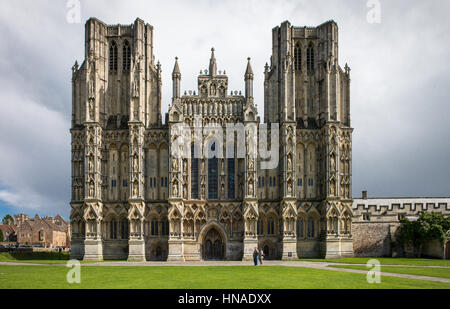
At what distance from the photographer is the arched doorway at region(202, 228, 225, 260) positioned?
200 feet

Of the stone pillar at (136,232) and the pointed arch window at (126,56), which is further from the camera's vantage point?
the pointed arch window at (126,56)

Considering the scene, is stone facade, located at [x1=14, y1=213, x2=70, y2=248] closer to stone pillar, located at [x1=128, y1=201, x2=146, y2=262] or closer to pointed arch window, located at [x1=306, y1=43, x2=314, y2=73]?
stone pillar, located at [x1=128, y1=201, x2=146, y2=262]

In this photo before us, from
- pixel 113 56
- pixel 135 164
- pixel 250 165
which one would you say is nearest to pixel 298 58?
pixel 250 165

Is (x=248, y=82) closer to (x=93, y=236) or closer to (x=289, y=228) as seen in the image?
(x=289, y=228)

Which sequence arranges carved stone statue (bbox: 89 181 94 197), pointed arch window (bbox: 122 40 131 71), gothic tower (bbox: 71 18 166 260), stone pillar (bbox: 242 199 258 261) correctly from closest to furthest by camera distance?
stone pillar (bbox: 242 199 258 261), gothic tower (bbox: 71 18 166 260), carved stone statue (bbox: 89 181 94 197), pointed arch window (bbox: 122 40 131 71)

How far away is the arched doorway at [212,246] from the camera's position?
60812 millimetres

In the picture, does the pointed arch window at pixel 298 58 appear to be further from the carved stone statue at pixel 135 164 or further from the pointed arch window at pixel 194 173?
the carved stone statue at pixel 135 164

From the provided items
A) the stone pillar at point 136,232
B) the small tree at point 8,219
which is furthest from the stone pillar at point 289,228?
the small tree at point 8,219

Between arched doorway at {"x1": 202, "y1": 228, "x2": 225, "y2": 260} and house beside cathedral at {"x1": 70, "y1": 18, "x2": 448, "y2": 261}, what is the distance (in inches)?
4.8

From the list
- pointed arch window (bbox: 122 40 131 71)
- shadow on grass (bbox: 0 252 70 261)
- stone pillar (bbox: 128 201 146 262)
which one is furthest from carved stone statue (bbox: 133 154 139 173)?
shadow on grass (bbox: 0 252 70 261)

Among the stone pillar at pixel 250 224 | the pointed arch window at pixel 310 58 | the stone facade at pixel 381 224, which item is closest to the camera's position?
the stone pillar at pixel 250 224

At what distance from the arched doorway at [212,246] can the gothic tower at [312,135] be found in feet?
25.6

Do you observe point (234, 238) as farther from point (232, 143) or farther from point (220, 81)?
point (220, 81)
